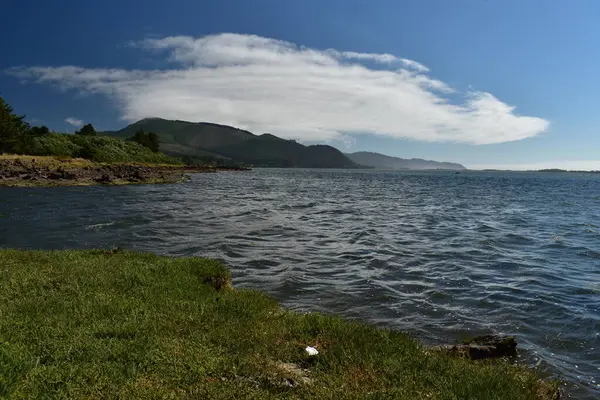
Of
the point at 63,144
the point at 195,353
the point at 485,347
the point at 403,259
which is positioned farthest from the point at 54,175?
the point at 485,347

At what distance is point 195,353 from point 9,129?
9863 cm

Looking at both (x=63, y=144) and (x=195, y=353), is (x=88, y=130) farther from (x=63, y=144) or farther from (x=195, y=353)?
(x=195, y=353)

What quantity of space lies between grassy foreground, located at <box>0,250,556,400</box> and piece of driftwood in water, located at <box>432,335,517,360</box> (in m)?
0.89

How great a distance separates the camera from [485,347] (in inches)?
426

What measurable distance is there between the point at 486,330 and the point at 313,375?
7.93 metres

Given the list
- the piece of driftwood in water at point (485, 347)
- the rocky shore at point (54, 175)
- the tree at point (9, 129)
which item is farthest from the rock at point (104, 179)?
the piece of driftwood in water at point (485, 347)

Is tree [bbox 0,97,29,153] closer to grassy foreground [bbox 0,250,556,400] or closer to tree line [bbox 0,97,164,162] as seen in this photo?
tree line [bbox 0,97,164,162]

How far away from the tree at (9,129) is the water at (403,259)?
5257 cm

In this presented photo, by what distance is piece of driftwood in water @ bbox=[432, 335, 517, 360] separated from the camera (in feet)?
34.4

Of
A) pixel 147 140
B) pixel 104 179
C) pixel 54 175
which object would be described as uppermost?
pixel 147 140

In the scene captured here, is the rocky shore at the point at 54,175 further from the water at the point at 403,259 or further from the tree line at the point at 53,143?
the water at the point at 403,259

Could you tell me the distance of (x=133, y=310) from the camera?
10188 mm

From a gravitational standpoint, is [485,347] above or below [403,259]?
above

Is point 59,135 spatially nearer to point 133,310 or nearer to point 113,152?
point 113,152
